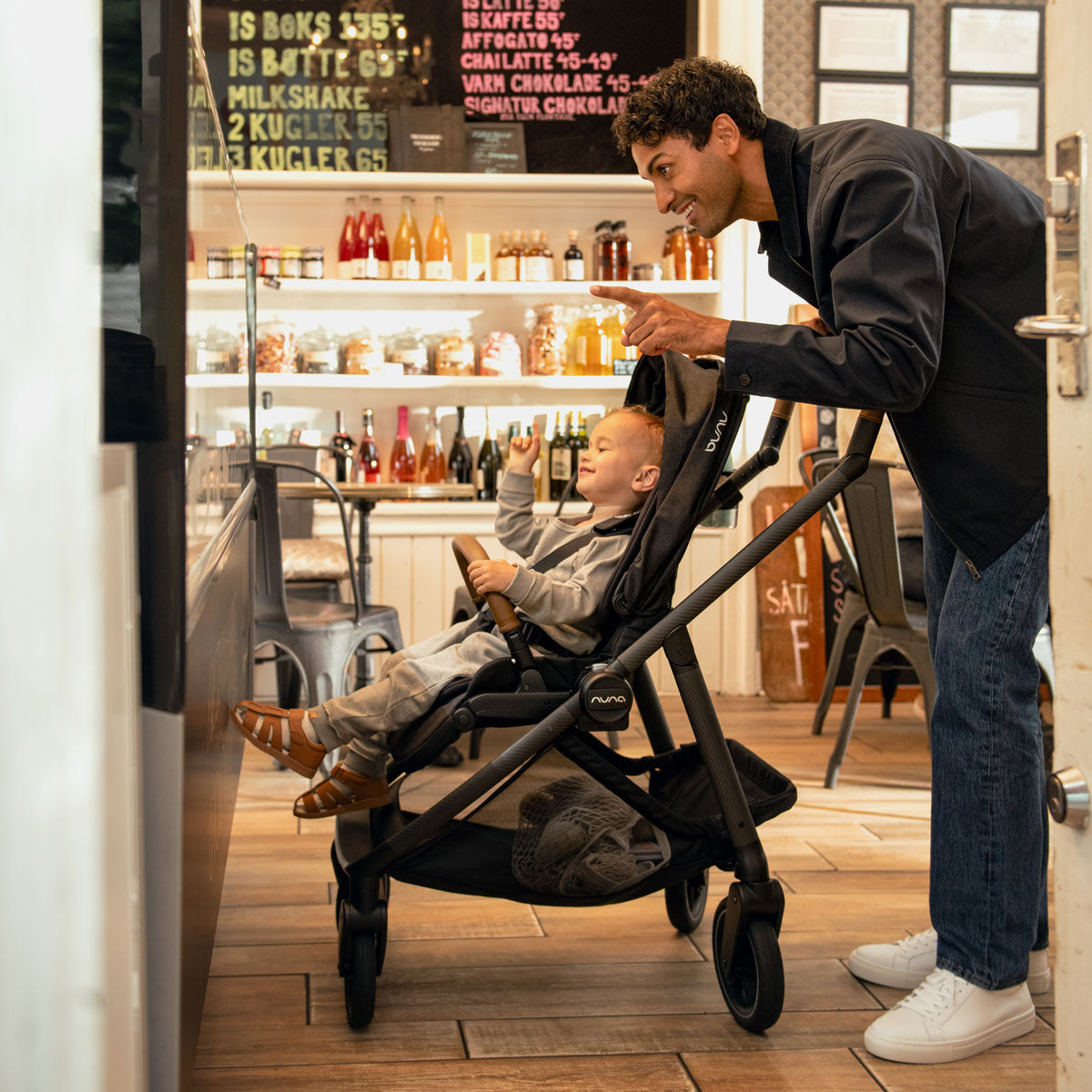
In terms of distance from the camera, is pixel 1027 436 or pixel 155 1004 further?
pixel 1027 436

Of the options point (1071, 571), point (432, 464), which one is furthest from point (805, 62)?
point (1071, 571)

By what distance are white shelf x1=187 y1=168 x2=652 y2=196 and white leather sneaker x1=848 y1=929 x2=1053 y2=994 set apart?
10.9 feet

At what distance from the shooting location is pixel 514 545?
229 cm

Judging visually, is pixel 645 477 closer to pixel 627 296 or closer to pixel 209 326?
pixel 627 296

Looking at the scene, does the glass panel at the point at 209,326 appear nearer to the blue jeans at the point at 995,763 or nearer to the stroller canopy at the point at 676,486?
the stroller canopy at the point at 676,486

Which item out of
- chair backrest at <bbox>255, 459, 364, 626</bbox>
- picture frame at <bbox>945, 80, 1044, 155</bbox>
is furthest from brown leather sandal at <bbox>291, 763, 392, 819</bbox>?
picture frame at <bbox>945, 80, 1044, 155</bbox>

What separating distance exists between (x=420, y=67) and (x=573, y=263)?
98 centimetres

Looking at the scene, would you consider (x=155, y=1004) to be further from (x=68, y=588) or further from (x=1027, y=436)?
(x=1027, y=436)

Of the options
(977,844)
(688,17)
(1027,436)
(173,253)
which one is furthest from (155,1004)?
(688,17)

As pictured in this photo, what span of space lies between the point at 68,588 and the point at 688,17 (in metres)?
4.52

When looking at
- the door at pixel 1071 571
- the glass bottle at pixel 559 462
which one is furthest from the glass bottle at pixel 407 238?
the door at pixel 1071 571

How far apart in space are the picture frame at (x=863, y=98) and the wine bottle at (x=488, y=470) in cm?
175

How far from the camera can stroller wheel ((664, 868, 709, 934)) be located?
2.12 m

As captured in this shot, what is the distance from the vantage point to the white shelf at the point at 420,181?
15.0 feet
